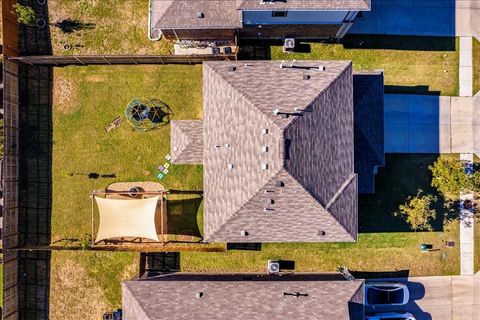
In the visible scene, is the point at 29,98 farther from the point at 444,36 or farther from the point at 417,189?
the point at 444,36

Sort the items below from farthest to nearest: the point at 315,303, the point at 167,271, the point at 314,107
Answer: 1. the point at 167,271
2. the point at 315,303
3. the point at 314,107

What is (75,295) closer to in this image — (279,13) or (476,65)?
(279,13)

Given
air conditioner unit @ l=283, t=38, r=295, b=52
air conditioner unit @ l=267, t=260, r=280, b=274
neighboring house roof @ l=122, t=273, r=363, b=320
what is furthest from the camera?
air conditioner unit @ l=283, t=38, r=295, b=52

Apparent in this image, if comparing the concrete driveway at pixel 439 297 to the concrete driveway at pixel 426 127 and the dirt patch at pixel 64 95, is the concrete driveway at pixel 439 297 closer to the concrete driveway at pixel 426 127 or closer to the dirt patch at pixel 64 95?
the concrete driveway at pixel 426 127

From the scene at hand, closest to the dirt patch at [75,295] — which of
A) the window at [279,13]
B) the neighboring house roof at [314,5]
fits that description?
the neighboring house roof at [314,5]

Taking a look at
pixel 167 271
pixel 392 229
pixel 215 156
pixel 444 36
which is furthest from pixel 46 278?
pixel 444 36

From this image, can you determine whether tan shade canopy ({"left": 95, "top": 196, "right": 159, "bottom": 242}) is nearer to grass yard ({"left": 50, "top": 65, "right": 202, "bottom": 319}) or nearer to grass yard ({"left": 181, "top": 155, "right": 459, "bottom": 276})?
grass yard ({"left": 50, "top": 65, "right": 202, "bottom": 319})

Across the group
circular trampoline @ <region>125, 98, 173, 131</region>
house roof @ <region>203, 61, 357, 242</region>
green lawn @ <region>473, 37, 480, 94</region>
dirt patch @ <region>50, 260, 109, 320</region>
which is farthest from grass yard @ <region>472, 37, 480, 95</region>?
dirt patch @ <region>50, 260, 109, 320</region>
